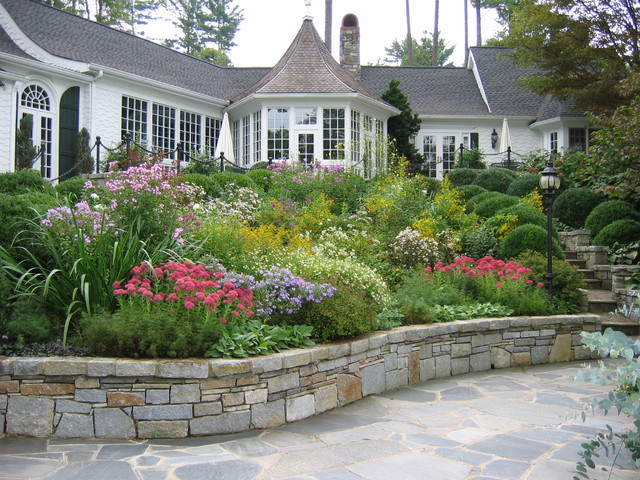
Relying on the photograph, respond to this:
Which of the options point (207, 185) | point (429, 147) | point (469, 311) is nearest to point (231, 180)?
point (207, 185)

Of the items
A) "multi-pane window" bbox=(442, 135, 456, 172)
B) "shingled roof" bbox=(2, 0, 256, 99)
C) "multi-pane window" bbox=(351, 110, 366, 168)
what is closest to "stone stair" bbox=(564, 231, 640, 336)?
"multi-pane window" bbox=(351, 110, 366, 168)

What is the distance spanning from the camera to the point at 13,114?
1202cm

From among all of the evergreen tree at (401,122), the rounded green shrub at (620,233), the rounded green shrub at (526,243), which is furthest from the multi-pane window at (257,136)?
the rounded green shrub at (620,233)

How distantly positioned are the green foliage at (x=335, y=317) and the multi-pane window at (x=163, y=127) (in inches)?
453

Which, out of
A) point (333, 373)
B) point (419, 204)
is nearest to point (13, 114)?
point (419, 204)

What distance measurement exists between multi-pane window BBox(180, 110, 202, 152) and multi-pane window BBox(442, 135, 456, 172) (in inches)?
337

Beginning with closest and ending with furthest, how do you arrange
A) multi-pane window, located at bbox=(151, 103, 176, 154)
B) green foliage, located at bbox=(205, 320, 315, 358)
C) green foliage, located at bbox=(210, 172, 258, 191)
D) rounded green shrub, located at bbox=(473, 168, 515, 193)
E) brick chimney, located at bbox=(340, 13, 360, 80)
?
green foliage, located at bbox=(205, 320, 315, 358), green foliage, located at bbox=(210, 172, 258, 191), rounded green shrub, located at bbox=(473, 168, 515, 193), multi-pane window, located at bbox=(151, 103, 176, 154), brick chimney, located at bbox=(340, 13, 360, 80)

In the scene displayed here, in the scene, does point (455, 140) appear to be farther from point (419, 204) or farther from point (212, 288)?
point (212, 288)

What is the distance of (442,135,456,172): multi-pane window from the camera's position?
2035cm

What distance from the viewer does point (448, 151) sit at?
20.4 meters

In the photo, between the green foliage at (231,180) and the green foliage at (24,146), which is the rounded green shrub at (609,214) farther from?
the green foliage at (24,146)

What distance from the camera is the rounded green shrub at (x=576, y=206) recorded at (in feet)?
37.2

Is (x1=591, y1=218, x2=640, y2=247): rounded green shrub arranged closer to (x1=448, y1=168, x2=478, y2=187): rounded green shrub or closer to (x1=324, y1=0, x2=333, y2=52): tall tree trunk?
(x1=448, y1=168, x2=478, y2=187): rounded green shrub

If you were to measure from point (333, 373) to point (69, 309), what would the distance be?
2.21 m
